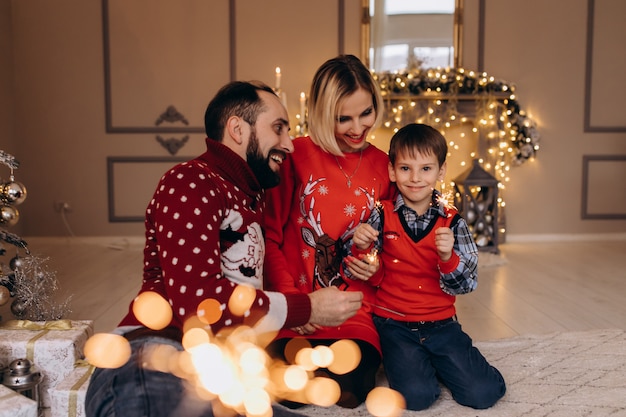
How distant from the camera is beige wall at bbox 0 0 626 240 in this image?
4.59 meters

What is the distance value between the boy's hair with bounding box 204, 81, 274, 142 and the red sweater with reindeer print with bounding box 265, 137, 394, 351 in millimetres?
436

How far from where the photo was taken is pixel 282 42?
4.64 metres

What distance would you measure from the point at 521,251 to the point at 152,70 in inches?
122

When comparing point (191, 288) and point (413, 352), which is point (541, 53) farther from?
point (191, 288)

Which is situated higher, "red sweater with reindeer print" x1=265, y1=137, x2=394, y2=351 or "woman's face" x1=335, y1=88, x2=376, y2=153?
"woman's face" x1=335, y1=88, x2=376, y2=153

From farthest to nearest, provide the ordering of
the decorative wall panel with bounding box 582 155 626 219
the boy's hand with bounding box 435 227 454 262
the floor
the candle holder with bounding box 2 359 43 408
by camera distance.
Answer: the decorative wall panel with bounding box 582 155 626 219 → the floor → the boy's hand with bounding box 435 227 454 262 → the candle holder with bounding box 2 359 43 408

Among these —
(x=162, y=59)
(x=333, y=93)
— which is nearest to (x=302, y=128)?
(x=162, y=59)

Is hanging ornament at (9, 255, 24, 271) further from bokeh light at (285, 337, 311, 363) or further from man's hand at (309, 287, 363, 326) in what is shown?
man's hand at (309, 287, 363, 326)

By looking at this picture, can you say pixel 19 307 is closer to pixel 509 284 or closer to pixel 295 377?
pixel 295 377

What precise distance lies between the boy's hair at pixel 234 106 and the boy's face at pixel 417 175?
525mm

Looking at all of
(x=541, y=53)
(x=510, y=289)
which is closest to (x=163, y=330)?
(x=510, y=289)

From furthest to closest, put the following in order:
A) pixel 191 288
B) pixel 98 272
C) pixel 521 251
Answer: pixel 521 251 → pixel 98 272 → pixel 191 288

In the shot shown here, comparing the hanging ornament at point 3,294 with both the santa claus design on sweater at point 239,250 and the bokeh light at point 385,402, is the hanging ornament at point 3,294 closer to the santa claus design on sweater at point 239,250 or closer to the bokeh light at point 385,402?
the santa claus design on sweater at point 239,250

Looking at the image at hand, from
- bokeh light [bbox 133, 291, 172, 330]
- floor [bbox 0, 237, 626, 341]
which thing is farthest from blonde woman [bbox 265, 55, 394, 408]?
floor [bbox 0, 237, 626, 341]
